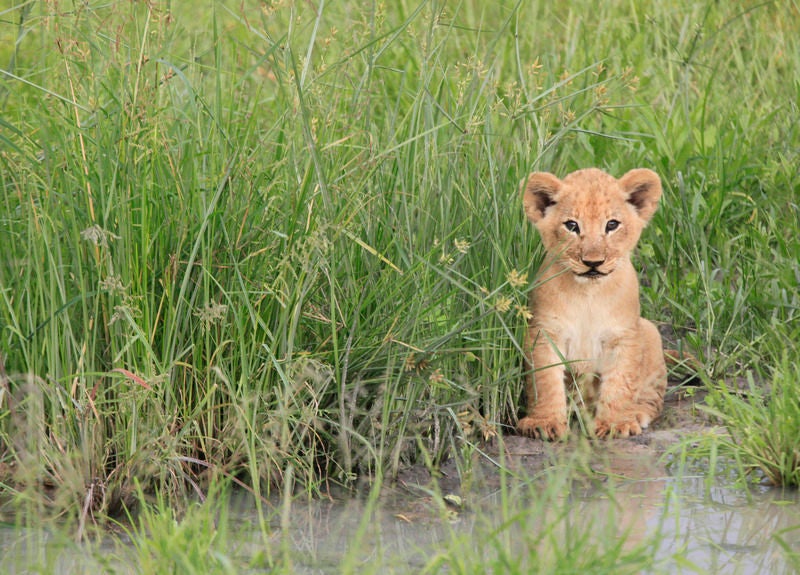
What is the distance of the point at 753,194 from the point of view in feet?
20.7

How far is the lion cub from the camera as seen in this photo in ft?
16.4

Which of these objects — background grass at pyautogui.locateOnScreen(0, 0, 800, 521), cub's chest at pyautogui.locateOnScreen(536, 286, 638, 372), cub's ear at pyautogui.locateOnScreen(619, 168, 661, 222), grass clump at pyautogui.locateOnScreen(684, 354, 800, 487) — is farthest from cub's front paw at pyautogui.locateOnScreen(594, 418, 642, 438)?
cub's ear at pyautogui.locateOnScreen(619, 168, 661, 222)

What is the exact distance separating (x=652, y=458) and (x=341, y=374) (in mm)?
1301

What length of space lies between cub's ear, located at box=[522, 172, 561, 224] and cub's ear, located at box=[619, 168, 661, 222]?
1.02 ft

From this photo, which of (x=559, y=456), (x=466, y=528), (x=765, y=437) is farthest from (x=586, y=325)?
(x=466, y=528)

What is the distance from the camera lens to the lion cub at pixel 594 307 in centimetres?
499

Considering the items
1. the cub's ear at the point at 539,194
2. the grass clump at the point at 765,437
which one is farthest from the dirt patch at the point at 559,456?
the cub's ear at the point at 539,194

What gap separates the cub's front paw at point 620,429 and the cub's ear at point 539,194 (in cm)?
90

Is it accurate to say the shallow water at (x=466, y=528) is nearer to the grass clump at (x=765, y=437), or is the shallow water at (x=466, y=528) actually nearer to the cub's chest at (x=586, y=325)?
the grass clump at (x=765, y=437)

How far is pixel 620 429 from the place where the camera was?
16.4 ft

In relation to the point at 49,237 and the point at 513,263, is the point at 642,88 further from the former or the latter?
the point at 49,237

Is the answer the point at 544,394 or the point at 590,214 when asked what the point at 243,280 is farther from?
the point at 590,214

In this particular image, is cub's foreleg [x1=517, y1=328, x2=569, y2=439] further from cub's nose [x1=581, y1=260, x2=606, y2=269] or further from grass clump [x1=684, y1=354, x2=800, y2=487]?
grass clump [x1=684, y1=354, x2=800, y2=487]

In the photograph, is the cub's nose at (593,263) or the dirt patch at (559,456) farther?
the cub's nose at (593,263)
